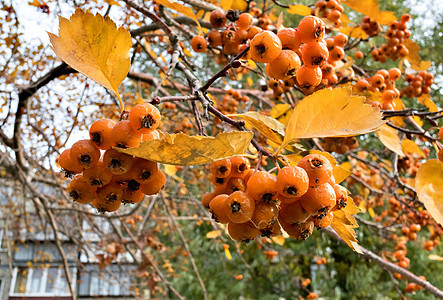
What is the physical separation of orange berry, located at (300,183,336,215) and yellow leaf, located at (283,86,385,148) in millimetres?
116

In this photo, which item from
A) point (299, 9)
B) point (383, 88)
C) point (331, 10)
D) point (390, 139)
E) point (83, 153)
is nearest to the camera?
point (83, 153)

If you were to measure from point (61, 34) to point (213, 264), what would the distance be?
27.5 feet

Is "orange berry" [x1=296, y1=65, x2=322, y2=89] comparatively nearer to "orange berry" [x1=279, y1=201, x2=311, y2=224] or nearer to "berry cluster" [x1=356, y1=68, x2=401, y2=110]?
"orange berry" [x1=279, y1=201, x2=311, y2=224]

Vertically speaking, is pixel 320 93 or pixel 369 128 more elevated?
pixel 320 93

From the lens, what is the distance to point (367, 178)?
3592 millimetres

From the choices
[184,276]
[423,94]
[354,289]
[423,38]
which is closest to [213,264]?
[184,276]

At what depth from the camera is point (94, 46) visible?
0.70 metres

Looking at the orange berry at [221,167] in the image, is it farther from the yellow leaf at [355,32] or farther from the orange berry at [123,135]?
the yellow leaf at [355,32]

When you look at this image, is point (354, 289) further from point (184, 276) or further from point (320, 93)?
point (320, 93)

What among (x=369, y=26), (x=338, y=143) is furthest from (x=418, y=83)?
(x=338, y=143)

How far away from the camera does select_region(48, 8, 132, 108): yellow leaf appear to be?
70 cm

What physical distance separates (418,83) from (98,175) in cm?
202

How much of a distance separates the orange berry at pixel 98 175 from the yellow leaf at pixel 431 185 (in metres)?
0.85

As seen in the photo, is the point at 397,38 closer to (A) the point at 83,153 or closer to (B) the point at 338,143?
(B) the point at 338,143
